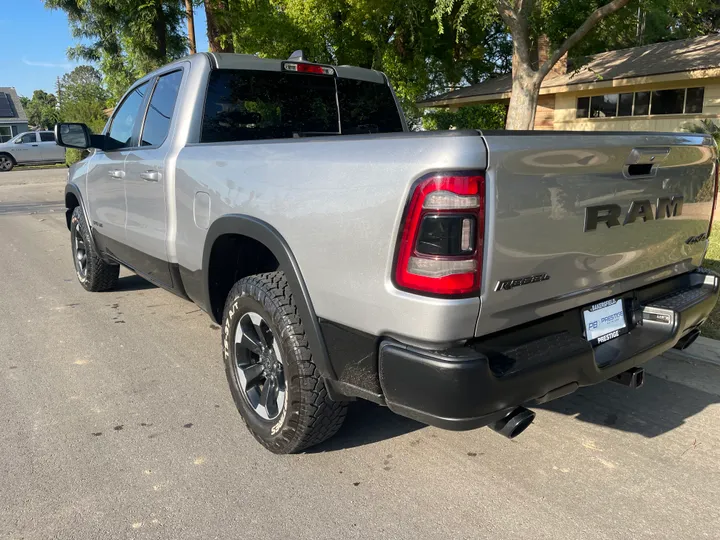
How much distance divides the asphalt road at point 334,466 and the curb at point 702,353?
0.08 m

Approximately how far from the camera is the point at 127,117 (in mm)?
4820

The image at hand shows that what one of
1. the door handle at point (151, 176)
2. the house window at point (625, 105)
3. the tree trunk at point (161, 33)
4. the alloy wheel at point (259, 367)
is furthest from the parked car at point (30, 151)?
the alloy wheel at point (259, 367)

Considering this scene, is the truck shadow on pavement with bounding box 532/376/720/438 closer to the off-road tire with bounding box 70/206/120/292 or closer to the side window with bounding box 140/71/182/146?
the side window with bounding box 140/71/182/146

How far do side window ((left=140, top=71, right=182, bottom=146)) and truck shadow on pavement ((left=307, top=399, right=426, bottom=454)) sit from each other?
2.16 meters

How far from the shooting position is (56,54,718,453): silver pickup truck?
2.05m

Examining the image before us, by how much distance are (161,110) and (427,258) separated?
280 centimetres

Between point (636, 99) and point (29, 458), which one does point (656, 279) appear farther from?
point (636, 99)

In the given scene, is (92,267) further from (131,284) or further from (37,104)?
(37,104)

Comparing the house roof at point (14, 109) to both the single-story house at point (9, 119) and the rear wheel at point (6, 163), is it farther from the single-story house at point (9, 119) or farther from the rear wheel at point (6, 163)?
the rear wheel at point (6, 163)

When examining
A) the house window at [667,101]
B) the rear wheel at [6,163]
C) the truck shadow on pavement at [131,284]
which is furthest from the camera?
the rear wheel at [6,163]

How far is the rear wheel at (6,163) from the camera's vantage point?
1131 inches

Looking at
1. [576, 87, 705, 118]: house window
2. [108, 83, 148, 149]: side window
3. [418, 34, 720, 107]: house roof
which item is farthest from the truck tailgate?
[576, 87, 705, 118]: house window

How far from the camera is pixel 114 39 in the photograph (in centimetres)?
2598

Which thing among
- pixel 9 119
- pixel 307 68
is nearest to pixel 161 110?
pixel 307 68
